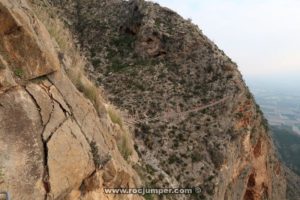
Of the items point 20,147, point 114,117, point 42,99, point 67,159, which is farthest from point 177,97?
point 20,147

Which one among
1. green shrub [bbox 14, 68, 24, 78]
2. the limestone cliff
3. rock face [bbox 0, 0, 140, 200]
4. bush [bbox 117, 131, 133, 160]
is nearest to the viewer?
rock face [bbox 0, 0, 140, 200]

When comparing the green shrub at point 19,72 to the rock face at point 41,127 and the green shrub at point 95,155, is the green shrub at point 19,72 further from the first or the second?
the green shrub at point 95,155

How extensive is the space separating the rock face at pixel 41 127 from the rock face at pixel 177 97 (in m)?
7.55

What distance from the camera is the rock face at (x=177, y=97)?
2341 cm

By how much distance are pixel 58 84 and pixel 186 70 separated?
24058 mm

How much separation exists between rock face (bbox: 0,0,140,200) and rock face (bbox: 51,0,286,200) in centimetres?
755

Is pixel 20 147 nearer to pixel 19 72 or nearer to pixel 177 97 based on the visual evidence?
pixel 19 72

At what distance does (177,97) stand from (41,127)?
21504 millimetres

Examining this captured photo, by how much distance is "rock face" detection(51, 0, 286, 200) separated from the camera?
23.4 metres

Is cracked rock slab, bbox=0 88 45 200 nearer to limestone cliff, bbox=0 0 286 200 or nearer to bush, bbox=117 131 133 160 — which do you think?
limestone cliff, bbox=0 0 286 200

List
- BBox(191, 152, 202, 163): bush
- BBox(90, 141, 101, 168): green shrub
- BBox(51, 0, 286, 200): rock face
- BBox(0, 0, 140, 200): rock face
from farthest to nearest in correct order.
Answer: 1. BBox(191, 152, 202, 163): bush
2. BBox(51, 0, 286, 200): rock face
3. BBox(90, 141, 101, 168): green shrub
4. BBox(0, 0, 140, 200): rock face

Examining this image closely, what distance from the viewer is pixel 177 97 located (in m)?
28.7

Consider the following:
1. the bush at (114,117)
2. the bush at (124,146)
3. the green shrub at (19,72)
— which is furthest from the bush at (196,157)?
the green shrub at (19,72)

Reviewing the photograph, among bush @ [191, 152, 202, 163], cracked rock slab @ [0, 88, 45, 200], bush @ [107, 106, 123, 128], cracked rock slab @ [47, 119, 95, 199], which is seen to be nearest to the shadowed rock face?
cracked rock slab @ [0, 88, 45, 200]
